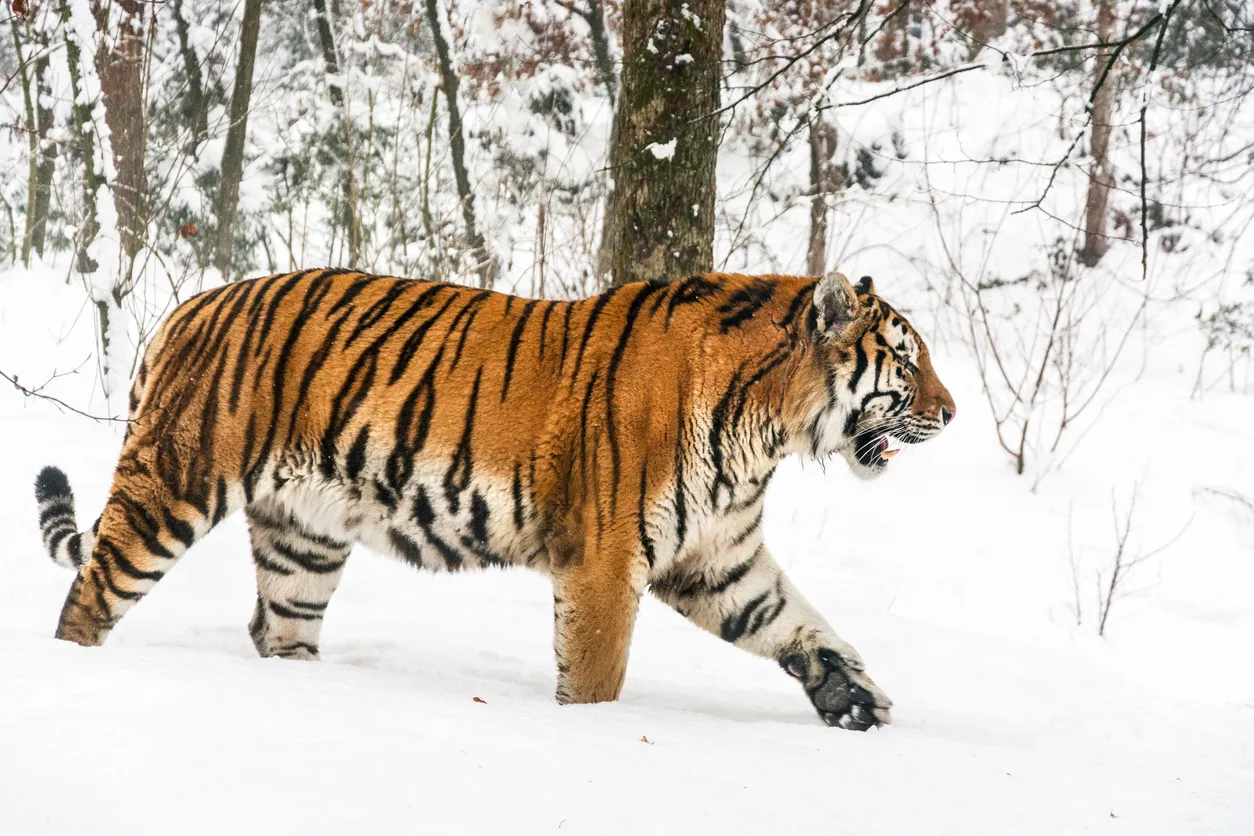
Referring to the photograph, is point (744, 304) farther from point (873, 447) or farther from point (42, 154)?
point (42, 154)

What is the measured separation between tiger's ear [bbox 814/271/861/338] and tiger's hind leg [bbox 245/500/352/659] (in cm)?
197

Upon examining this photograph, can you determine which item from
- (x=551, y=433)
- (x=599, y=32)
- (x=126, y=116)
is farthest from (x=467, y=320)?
(x=599, y=32)

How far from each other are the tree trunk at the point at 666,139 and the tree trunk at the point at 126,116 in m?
3.24

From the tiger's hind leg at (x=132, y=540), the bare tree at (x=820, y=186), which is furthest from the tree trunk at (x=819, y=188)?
the tiger's hind leg at (x=132, y=540)

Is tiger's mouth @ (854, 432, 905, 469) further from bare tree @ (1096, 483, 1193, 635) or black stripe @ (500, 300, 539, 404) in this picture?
bare tree @ (1096, 483, 1193, 635)

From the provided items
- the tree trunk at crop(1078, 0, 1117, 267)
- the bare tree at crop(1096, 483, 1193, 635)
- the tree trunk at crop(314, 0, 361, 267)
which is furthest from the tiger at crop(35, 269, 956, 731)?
the tree trunk at crop(1078, 0, 1117, 267)

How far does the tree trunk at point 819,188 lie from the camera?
9625 mm

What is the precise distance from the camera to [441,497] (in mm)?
3531

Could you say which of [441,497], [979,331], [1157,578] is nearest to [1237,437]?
[1157,578]

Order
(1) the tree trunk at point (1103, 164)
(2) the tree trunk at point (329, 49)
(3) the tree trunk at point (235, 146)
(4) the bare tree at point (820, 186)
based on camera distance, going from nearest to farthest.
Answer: (4) the bare tree at point (820, 186), (3) the tree trunk at point (235, 146), (2) the tree trunk at point (329, 49), (1) the tree trunk at point (1103, 164)

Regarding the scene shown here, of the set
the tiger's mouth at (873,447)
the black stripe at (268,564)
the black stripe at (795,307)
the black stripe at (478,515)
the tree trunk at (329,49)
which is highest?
the tree trunk at (329,49)

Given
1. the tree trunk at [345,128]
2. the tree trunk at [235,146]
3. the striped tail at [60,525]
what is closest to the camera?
the striped tail at [60,525]

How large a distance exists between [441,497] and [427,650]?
117cm

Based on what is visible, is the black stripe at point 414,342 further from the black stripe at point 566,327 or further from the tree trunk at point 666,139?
the tree trunk at point 666,139
